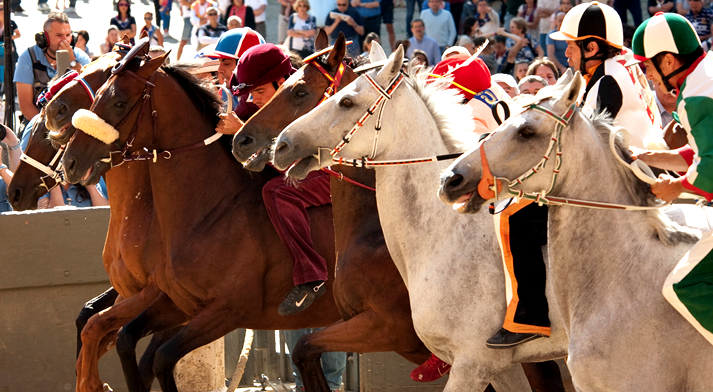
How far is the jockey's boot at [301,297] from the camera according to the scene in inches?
219

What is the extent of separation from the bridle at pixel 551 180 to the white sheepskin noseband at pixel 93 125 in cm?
299

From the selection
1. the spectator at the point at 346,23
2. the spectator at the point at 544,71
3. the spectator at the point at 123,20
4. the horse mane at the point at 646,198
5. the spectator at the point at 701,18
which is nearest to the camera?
the horse mane at the point at 646,198

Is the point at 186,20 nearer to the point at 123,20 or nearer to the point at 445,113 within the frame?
the point at 123,20

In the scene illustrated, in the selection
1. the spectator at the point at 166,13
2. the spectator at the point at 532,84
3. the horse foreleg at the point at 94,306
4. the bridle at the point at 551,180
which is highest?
the bridle at the point at 551,180

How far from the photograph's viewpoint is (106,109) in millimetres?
5938

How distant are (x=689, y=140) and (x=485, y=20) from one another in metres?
11.6

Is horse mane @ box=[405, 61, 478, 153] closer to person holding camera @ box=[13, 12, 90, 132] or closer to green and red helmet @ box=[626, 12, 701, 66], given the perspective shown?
green and red helmet @ box=[626, 12, 701, 66]

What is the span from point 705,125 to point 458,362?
1796 millimetres

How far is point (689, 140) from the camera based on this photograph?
3730mm

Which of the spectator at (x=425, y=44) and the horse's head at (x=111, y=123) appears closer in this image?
the horse's head at (x=111, y=123)

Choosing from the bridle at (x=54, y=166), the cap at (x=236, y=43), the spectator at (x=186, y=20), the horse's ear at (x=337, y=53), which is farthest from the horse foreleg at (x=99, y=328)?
the spectator at (x=186, y=20)

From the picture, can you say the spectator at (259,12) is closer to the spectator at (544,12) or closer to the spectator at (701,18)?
the spectator at (544,12)

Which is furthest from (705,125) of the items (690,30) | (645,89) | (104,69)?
(104,69)

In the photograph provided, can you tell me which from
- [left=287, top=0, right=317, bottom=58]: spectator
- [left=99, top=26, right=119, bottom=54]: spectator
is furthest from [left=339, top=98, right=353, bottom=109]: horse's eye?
[left=99, top=26, right=119, bottom=54]: spectator
